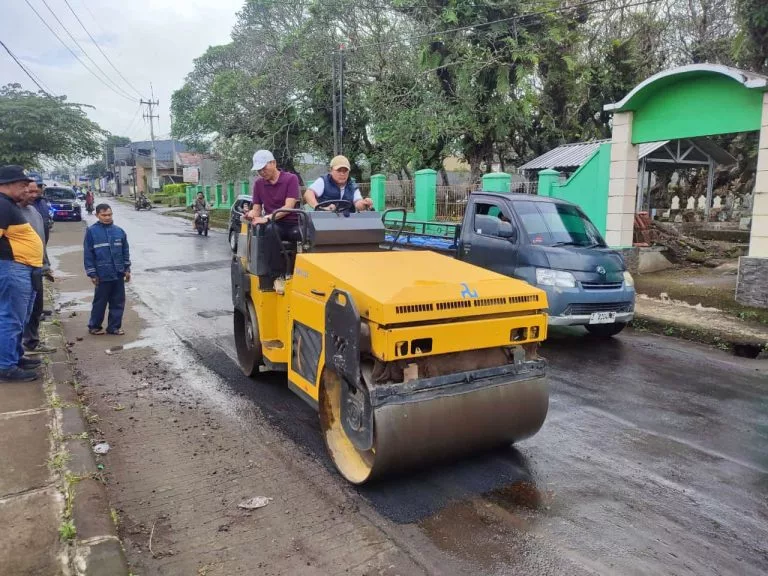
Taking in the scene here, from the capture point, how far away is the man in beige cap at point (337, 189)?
557cm

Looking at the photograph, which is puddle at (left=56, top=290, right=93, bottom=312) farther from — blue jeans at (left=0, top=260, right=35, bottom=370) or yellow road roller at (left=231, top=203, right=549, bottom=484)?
yellow road roller at (left=231, top=203, right=549, bottom=484)

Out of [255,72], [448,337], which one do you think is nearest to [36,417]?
[448,337]

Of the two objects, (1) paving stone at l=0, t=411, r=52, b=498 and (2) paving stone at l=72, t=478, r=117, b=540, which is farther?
(1) paving stone at l=0, t=411, r=52, b=498

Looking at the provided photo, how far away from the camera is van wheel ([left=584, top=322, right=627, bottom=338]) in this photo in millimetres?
8070

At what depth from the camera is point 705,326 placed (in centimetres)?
833

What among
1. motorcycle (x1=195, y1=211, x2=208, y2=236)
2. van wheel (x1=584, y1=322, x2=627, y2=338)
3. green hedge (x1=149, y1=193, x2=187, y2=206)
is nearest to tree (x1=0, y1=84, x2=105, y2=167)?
motorcycle (x1=195, y1=211, x2=208, y2=236)

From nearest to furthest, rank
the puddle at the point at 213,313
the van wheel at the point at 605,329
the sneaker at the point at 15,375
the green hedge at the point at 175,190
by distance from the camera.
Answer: the sneaker at the point at 15,375 → the van wheel at the point at 605,329 → the puddle at the point at 213,313 → the green hedge at the point at 175,190

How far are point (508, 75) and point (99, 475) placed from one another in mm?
16855

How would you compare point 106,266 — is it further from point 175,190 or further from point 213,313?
point 175,190

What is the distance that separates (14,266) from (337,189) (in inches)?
116

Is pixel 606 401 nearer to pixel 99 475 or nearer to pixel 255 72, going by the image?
pixel 99 475

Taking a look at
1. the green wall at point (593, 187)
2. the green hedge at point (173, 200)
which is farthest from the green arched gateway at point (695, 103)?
the green hedge at point (173, 200)

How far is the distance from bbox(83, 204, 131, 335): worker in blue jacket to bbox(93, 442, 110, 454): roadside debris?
3629 mm

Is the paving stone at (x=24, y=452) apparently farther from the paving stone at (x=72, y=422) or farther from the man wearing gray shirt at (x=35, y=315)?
the man wearing gray shirt at (x=35, y=315)
